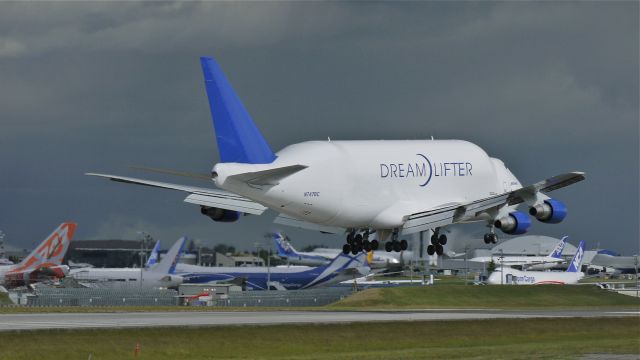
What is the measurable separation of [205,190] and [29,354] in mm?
18534

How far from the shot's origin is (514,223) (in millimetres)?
65688

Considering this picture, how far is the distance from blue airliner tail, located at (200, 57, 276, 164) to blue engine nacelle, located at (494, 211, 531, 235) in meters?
17.7

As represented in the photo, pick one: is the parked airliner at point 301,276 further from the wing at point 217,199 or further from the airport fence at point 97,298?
the wing at point 217,199

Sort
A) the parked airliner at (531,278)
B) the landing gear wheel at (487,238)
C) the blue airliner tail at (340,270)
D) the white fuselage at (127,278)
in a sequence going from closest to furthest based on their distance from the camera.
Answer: the landing gear wheel at (487,238) < the white fuselage at (127,278) < the blue airliner tail at (340,270) < the parked airliner at (531,278)

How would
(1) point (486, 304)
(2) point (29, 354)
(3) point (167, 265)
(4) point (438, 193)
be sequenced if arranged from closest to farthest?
(2) point (29, 354)
(4) point (438, 193)
(1) point (486, 304)
(3) point (167, 265)

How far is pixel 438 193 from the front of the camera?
65.1 meters

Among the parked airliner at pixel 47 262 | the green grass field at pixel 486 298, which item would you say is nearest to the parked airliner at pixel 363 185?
the green grass field at pixel 486 298

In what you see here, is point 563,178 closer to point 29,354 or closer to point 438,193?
point 438,193

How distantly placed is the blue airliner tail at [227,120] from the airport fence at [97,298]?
169ft

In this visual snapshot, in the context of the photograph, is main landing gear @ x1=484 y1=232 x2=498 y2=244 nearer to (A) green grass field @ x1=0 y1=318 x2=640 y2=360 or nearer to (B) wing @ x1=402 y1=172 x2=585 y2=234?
(B) wing @ x1=402 y1=172 x2=585 y2=234

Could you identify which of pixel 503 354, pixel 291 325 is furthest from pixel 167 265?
pixel 503 354

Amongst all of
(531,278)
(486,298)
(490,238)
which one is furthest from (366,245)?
(531,278)

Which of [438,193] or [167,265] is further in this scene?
[167,265]

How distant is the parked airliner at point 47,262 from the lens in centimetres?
12650
